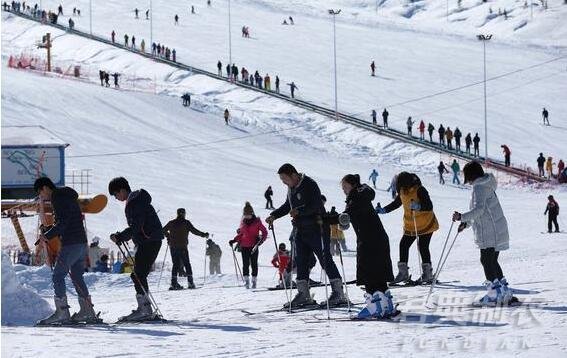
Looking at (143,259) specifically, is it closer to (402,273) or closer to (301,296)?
(301,296)

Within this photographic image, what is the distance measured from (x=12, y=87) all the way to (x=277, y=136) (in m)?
11.6

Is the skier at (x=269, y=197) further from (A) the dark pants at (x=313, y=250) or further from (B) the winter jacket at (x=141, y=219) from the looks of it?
(B) the winter jacket at (x=141, y=219)

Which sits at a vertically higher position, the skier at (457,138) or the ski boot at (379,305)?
the skier at (457,138)

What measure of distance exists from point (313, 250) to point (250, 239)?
4.24 metres

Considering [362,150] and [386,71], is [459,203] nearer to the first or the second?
[362,150]

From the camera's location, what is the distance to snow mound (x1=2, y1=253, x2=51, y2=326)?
33.2 ft

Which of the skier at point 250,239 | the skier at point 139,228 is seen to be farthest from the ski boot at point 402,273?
the skier at point 139,228

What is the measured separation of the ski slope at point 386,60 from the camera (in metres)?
51.3

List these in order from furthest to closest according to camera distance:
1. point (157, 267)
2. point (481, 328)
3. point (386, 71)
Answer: point (386, 71), point (157, 267), point (481, 328)

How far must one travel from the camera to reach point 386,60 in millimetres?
64875

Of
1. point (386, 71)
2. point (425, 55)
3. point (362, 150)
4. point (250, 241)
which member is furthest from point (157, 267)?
point (425, 55)

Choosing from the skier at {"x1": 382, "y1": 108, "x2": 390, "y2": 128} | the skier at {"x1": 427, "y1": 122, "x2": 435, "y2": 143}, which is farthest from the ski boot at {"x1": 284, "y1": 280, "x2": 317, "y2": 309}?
the skier at {"x1": 382, "y1": 108, "x2": 390, "y2": 128}

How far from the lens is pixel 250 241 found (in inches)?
572

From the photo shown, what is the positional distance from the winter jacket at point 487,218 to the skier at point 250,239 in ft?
17.0
